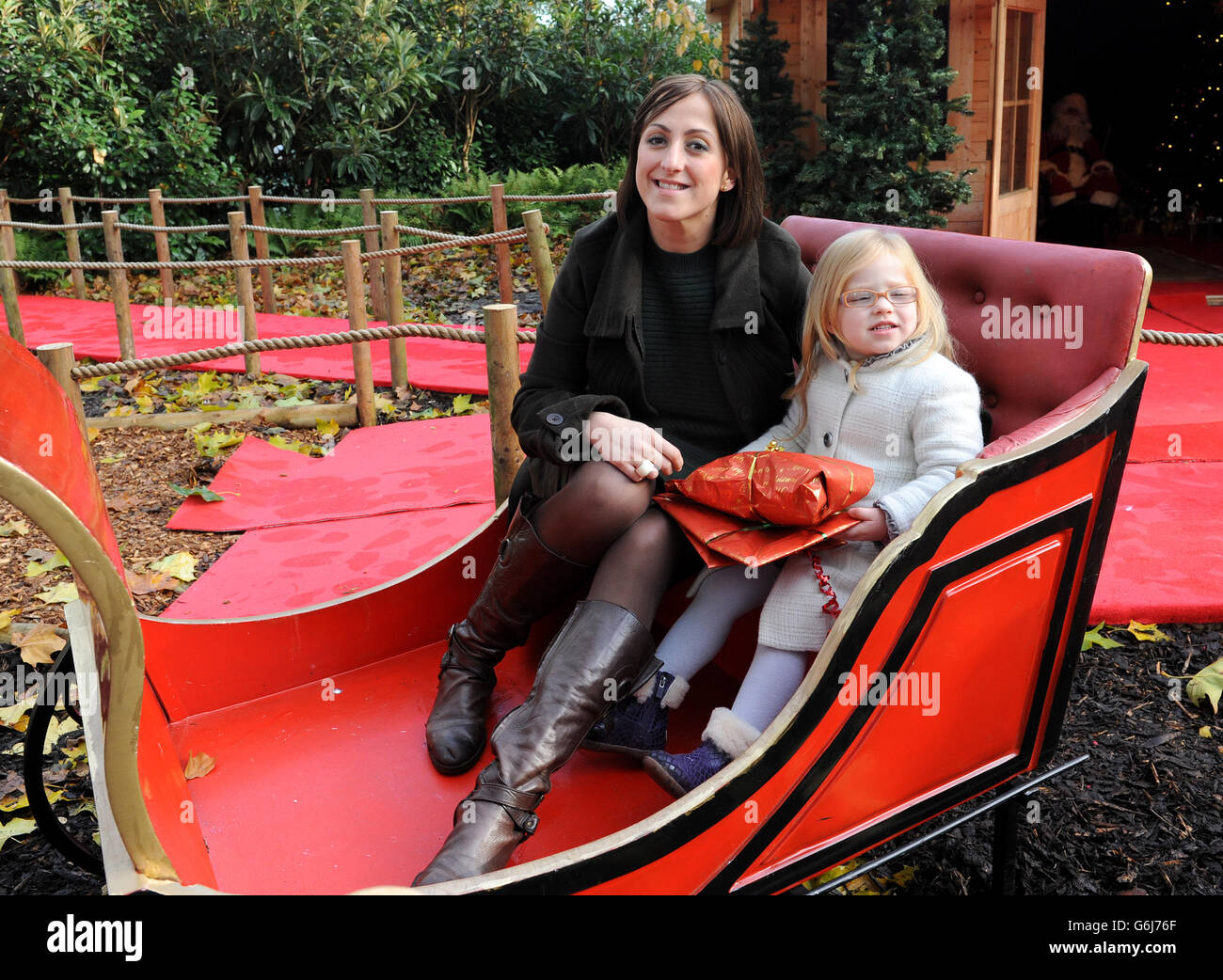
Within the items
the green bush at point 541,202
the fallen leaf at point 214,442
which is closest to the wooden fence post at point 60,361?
the fallen leaf at point 214,442

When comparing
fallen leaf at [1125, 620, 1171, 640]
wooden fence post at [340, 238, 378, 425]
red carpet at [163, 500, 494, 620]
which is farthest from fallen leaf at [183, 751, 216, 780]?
wooden fence post at [340, 238, 378, 425]

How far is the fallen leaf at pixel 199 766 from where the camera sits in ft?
6.07

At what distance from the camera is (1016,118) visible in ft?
22.1

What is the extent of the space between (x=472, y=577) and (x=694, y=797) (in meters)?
0.96

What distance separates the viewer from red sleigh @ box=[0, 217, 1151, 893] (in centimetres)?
132

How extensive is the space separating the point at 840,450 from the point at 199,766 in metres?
1.26

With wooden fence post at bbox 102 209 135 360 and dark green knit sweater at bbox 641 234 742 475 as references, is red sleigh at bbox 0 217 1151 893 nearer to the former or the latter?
dark green knit sweater at bbox 641 234 742 475

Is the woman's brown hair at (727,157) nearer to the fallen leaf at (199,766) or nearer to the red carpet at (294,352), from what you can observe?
the fallen leaf at (199,766)

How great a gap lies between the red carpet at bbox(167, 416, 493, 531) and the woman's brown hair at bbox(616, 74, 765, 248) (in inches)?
81.4

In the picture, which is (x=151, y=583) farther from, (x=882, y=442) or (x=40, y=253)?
(x=40, y=253)

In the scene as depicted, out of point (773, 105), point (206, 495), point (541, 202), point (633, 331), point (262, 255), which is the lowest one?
point (206, 495)

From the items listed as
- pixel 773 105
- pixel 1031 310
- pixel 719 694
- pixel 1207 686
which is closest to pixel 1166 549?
pixel 1207 686

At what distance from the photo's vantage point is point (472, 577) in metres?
2.26

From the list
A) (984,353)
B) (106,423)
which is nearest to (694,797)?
(984,353)
